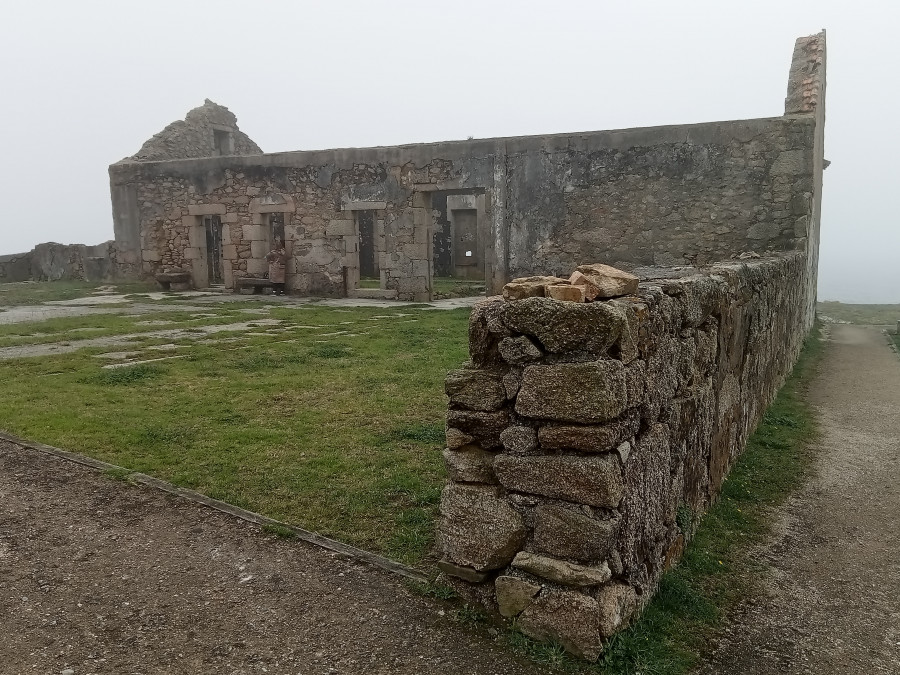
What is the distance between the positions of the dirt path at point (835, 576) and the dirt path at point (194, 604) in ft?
3.62

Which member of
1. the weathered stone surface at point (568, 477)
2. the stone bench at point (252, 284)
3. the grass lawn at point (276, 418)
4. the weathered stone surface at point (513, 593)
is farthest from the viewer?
the stone bench at point (252, 284)

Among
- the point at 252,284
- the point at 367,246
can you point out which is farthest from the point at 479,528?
the point at 367,246

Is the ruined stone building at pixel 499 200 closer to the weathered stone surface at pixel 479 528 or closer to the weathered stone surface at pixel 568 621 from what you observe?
the weathered stone surface at pixel 479 528

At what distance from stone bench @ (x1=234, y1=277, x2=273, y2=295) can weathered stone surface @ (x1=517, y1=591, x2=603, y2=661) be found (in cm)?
1589

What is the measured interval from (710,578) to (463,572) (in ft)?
4.60

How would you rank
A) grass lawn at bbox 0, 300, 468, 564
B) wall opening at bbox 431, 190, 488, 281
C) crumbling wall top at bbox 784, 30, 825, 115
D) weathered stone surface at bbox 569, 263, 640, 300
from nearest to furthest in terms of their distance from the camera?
weathered stone surface at bbox 569, 263, 640, 300 < grass lawn at bbox 0, 300, 468, 564 < crumbling wall top at bbox 784, 30, 825, 115 < wall opening at bbox 431, 190, 488, 281

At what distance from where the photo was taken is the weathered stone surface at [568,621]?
2.72 meters

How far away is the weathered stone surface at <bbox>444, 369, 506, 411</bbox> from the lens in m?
2.96

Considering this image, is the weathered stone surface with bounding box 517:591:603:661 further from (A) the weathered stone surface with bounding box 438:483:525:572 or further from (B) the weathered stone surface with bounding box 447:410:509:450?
(B) the weathered stone surface with bounding box 447:410:509:450

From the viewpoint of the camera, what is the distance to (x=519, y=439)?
2887 millimetres

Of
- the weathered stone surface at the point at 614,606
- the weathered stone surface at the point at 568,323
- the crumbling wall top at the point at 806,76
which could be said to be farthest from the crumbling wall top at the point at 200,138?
the weathered stone surface at the point at 614,606

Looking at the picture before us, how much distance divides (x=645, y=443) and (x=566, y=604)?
31.4 inches

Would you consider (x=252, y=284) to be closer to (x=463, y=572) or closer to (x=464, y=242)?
(x=464, y=242)

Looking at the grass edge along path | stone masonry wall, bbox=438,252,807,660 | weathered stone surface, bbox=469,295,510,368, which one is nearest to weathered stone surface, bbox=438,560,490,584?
stone masonry wall, bbox=438,252,807,660
